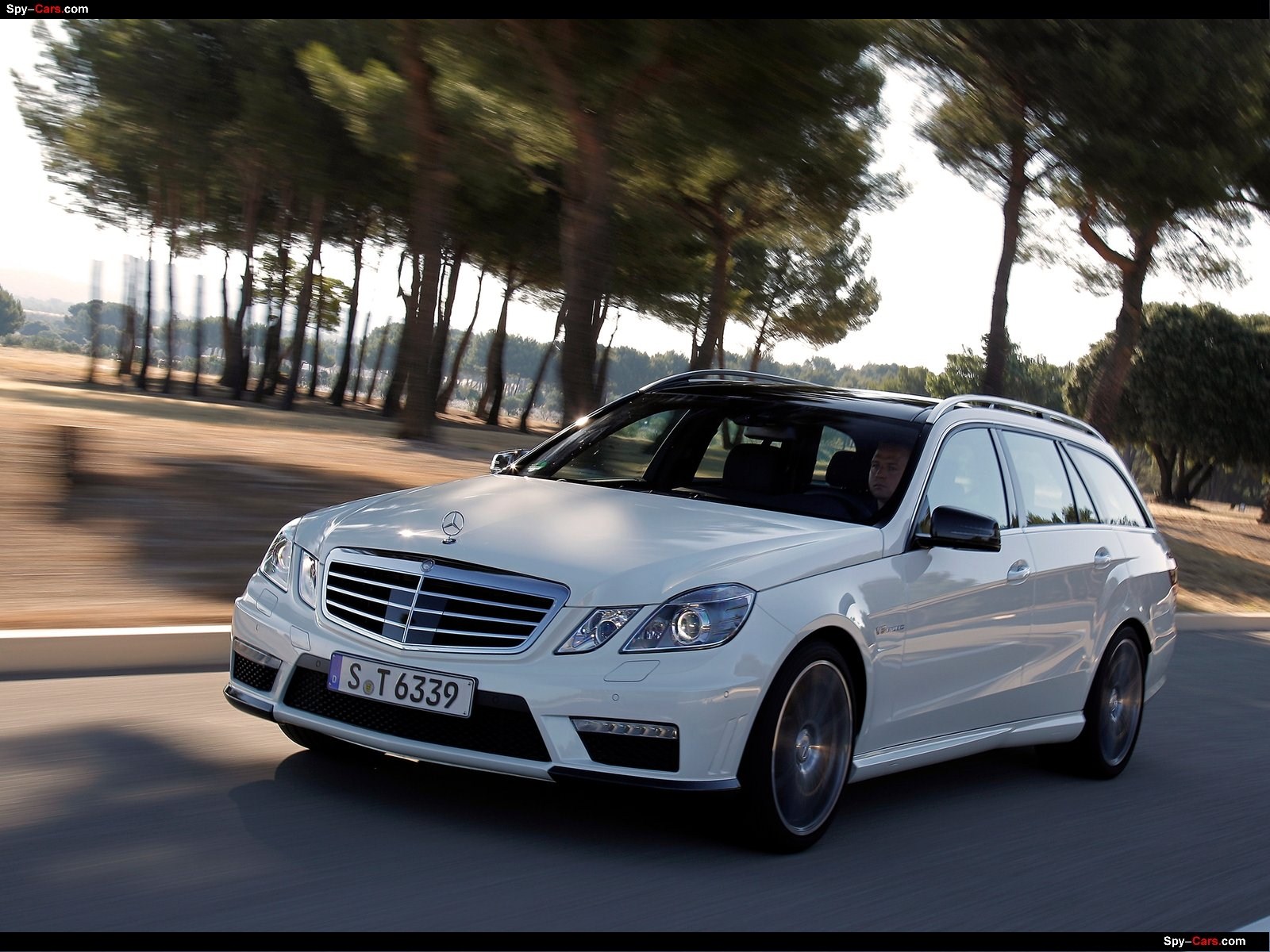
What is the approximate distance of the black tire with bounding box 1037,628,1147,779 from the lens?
7215mm

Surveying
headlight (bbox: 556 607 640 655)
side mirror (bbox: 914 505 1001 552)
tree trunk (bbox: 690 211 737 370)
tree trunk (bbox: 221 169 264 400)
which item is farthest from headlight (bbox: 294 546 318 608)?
tree trunk (bbox: 221 169 264 400)

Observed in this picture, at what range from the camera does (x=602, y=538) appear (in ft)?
16.5

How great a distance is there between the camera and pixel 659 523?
208 inches

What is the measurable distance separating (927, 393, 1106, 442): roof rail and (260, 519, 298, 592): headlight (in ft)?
8.78

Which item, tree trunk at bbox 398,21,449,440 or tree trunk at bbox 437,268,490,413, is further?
tree trunk at bbox 437,268,490,413

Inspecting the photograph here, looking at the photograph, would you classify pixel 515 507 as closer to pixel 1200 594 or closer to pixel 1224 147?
pixel 1200 594

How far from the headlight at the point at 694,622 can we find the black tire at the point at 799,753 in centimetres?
27

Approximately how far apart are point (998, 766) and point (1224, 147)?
54.0 ft

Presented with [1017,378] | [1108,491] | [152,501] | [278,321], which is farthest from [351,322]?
[1017,378]

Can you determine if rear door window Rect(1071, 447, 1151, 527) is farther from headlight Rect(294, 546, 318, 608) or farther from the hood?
headlight Rect(294, 546, 318, 608)

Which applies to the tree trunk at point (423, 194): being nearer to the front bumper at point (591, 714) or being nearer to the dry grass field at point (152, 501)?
the dry grass field at point (152, 501)

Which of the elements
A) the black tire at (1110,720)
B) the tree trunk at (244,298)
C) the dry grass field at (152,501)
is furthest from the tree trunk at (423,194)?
the tree trunk at (244,298)

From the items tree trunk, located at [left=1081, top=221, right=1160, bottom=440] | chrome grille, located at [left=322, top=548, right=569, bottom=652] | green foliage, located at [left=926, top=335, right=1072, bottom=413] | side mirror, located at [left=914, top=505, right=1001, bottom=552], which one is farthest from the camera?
green foliage, located at [left=926, top=335, right=1072, bottom=413]
